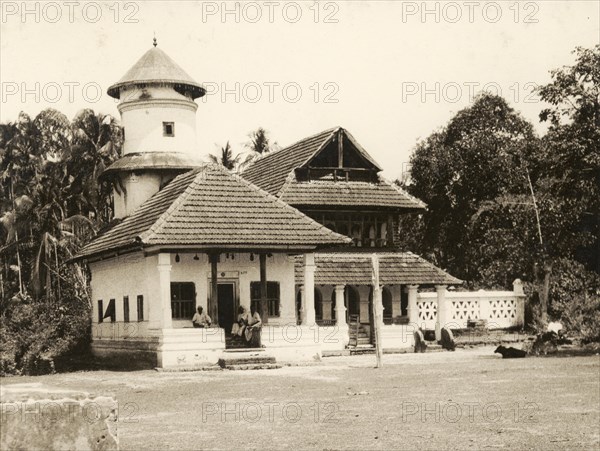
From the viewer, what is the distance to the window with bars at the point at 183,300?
24.0 m

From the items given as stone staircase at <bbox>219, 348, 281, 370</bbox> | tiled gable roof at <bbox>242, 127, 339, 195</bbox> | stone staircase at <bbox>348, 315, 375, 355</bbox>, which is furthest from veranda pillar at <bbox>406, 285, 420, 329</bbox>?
stone staircase at <bbox>219, 348, 281, 370</bbox>

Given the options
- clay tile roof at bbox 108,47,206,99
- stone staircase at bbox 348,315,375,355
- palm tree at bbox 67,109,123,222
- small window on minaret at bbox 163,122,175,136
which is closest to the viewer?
clay tile roof at bbox 108,47,206,99

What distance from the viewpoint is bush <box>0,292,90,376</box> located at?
27.0 meters

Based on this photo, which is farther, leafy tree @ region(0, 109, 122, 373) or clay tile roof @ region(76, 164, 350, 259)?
leafy tree @ region(0, 109, 122, 373)

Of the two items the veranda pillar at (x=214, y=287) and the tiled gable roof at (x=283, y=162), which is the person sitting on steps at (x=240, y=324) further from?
the tiled gable roof at (x=283, y=162)

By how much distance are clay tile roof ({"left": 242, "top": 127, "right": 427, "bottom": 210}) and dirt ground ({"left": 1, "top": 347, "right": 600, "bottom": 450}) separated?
992cm

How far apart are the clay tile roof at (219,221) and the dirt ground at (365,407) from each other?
362 centimetres

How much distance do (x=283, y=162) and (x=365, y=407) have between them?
20077mm

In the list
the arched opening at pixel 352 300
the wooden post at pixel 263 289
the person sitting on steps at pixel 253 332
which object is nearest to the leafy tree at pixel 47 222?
the person sitting on steps at pixel 253 332

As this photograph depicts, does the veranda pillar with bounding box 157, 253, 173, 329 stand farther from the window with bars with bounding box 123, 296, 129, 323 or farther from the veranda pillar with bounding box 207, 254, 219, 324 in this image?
the window with bars with bounding box 123, 296, 129, 323

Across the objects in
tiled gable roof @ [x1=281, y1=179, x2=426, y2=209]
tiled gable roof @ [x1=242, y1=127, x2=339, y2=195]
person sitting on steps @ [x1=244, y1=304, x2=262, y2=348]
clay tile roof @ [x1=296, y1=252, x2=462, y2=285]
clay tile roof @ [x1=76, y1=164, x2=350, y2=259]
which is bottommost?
person sitting on steps @ [x1=244, y1=304, x2=262, y2=348]

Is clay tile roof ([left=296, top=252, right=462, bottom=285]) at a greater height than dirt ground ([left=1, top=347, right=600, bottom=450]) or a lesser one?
greater

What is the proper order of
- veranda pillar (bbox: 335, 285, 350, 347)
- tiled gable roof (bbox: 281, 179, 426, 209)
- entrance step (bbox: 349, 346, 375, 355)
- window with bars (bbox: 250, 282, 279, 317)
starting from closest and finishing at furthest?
window with bars (bbox: 250, 282, 279, 317) < entrance step (bbox: 349, 346, 375, 355) < veranda pillar (bbox: 335, 285, 350, 347) < tiled gable roof (bbox: 281, 179, 426, 209)

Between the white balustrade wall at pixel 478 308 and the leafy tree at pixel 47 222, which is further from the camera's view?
the white balustrade wall at pixel 478 308
